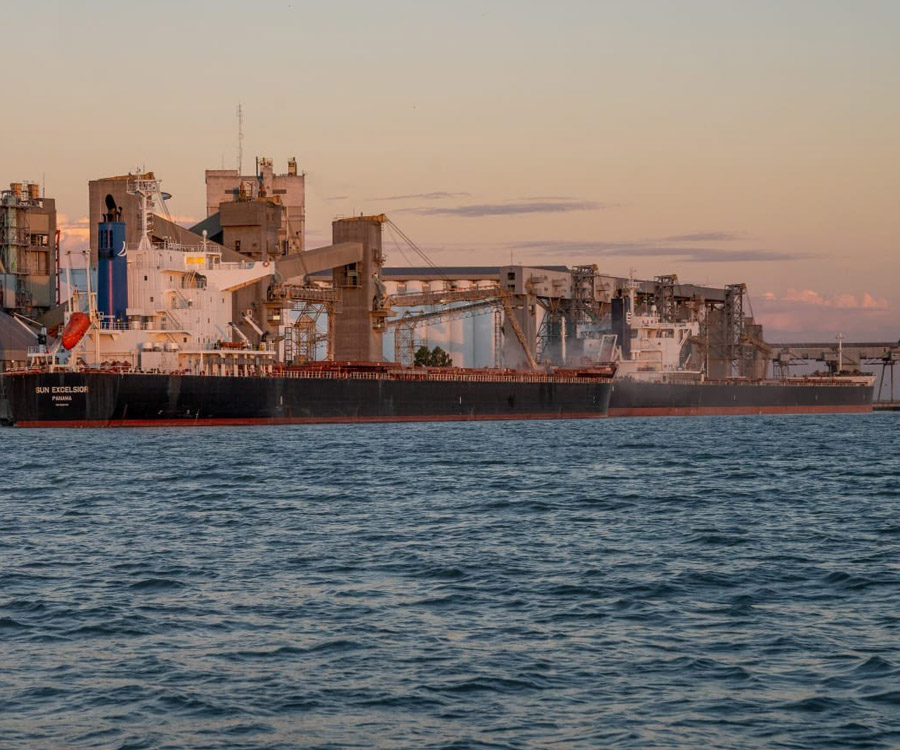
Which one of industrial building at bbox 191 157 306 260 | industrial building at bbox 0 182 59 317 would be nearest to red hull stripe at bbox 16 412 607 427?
Answer: industrial building at bbox 191 157 306 260

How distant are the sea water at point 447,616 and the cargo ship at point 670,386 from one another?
72628 mm

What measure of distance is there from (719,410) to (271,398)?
5374cm

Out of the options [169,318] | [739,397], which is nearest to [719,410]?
[739,397]

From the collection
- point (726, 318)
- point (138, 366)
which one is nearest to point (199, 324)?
point (138, 366)

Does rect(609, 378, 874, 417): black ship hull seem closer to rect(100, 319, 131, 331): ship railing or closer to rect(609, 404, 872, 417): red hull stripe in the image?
rect(609, 404, 872, 417): red hull stripe

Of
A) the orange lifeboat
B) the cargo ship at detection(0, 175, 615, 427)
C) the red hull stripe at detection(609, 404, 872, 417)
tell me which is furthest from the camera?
the red hull stripe at detection(609, 404, 872, 417)

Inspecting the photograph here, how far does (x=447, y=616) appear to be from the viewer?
15711 millimetres

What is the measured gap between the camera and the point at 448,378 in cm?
8556

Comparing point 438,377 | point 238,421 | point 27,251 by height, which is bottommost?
point 238,421

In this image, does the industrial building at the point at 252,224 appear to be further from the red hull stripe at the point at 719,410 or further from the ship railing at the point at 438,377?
the red hull stripe at the point at 719,410

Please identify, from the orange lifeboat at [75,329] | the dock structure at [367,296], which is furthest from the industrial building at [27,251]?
the orange lifeboat at [75,329]

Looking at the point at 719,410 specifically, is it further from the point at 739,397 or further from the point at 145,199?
the point at 145,199

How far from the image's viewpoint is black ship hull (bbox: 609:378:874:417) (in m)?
104

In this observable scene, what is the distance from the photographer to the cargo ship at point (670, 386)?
105 meters
